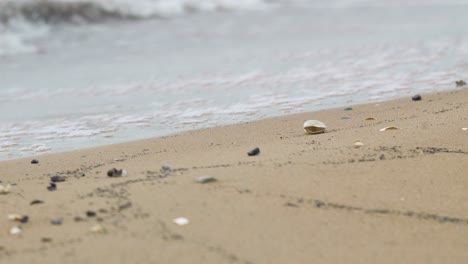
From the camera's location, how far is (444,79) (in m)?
6.13

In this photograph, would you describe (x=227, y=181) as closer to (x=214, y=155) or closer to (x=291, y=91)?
(x=214, y=155)

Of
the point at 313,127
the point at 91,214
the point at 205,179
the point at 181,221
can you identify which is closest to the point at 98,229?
the point at 91,214

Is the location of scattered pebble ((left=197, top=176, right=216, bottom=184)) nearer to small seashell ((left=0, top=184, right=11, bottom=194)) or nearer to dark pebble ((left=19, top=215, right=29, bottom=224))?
dark pebble ((left=19, top=215, right=29, bottom=224))

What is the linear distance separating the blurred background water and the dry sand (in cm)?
138

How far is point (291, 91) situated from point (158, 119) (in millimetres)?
1327

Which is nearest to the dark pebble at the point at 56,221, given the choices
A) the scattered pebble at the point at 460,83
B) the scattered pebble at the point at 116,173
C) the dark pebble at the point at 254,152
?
the scattered pebble at the point at 116,173

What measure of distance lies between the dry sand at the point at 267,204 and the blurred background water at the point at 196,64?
1.38m

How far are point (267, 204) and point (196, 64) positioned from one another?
5.33 meters

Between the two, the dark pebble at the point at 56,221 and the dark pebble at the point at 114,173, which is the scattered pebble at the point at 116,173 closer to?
the dark pebble at the point at 114,173

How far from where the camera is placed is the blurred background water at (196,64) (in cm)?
550

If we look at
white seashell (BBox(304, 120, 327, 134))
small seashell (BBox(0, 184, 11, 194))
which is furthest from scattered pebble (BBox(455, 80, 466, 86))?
small seashell (BBox(0, 184, 11, 194))

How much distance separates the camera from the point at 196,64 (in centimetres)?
805

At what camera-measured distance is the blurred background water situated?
550 cm

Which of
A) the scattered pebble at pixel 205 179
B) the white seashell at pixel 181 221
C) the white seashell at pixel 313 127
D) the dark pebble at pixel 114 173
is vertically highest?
the white seashell at pixel 313 127
